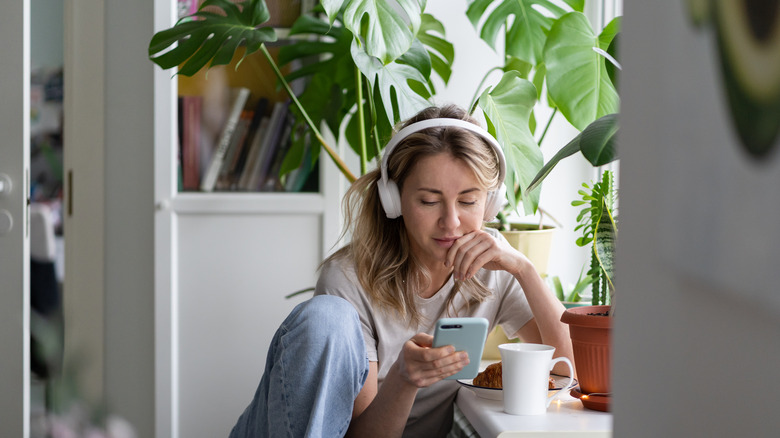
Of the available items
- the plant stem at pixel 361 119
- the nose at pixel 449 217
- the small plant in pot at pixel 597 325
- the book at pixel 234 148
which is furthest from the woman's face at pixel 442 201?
the book at pixel 234 148

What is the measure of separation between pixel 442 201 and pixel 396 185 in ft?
0.34

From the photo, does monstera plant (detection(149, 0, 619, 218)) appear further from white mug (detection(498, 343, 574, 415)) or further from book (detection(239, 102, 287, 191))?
white mug (detection(498, 343, 574, 415))

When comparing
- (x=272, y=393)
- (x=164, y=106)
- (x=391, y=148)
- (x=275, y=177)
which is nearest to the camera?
(x=272, y=393)

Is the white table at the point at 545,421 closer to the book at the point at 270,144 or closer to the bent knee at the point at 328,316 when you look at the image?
the bent knee at the point at 328,316

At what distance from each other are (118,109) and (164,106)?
229 millimetres

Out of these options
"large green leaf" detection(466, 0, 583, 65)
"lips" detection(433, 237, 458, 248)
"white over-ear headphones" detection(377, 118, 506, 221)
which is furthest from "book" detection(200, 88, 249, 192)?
"lips" detection(433, 237, 458, 248)

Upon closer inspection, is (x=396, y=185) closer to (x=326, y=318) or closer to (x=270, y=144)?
(x=326, y=318)

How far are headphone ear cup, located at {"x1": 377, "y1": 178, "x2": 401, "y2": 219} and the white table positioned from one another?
381 mm

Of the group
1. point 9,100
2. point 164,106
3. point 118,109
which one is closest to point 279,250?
point 164,106

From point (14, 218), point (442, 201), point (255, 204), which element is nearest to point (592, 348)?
point (442, 201)

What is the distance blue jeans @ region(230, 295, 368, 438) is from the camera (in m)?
1.07

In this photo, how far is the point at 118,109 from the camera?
82.0 inches

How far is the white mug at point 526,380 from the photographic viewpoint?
1.02 m

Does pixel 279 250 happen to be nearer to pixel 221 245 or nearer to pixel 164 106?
pixel 221 245
